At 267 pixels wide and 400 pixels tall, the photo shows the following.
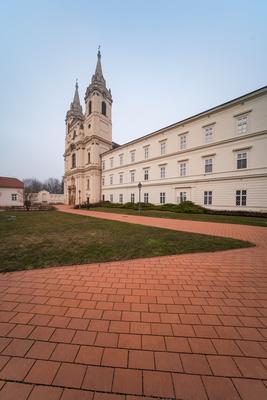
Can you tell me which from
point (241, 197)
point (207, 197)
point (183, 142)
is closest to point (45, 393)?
point (241, 197)

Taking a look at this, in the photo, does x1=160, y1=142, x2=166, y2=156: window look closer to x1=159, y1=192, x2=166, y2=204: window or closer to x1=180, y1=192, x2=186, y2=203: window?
x1=159, y1=192, x2=166, y2=204: window

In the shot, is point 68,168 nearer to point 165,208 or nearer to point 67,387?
point 165,208

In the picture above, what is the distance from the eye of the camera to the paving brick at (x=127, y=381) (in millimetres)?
1396

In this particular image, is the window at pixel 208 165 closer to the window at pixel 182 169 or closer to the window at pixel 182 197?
the window at pixel 182 169

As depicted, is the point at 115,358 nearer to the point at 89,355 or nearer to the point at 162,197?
the point at 89,355

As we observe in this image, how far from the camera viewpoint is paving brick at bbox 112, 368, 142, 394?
140 cm

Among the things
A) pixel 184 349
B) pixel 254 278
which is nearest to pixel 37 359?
pixel 184 349

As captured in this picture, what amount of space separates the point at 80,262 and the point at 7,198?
40338mm

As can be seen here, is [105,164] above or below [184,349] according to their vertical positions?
above

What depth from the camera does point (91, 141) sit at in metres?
37.2

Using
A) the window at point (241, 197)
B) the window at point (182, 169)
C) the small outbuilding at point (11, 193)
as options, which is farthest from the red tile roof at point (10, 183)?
the window at point (241, 197)

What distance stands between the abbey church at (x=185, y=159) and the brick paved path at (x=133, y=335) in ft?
58.5

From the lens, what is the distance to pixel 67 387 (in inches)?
55.9

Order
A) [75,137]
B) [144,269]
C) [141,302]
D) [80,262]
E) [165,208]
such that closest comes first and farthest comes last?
[141,302], [144,269], [80,262], [165,208], [75,137]
